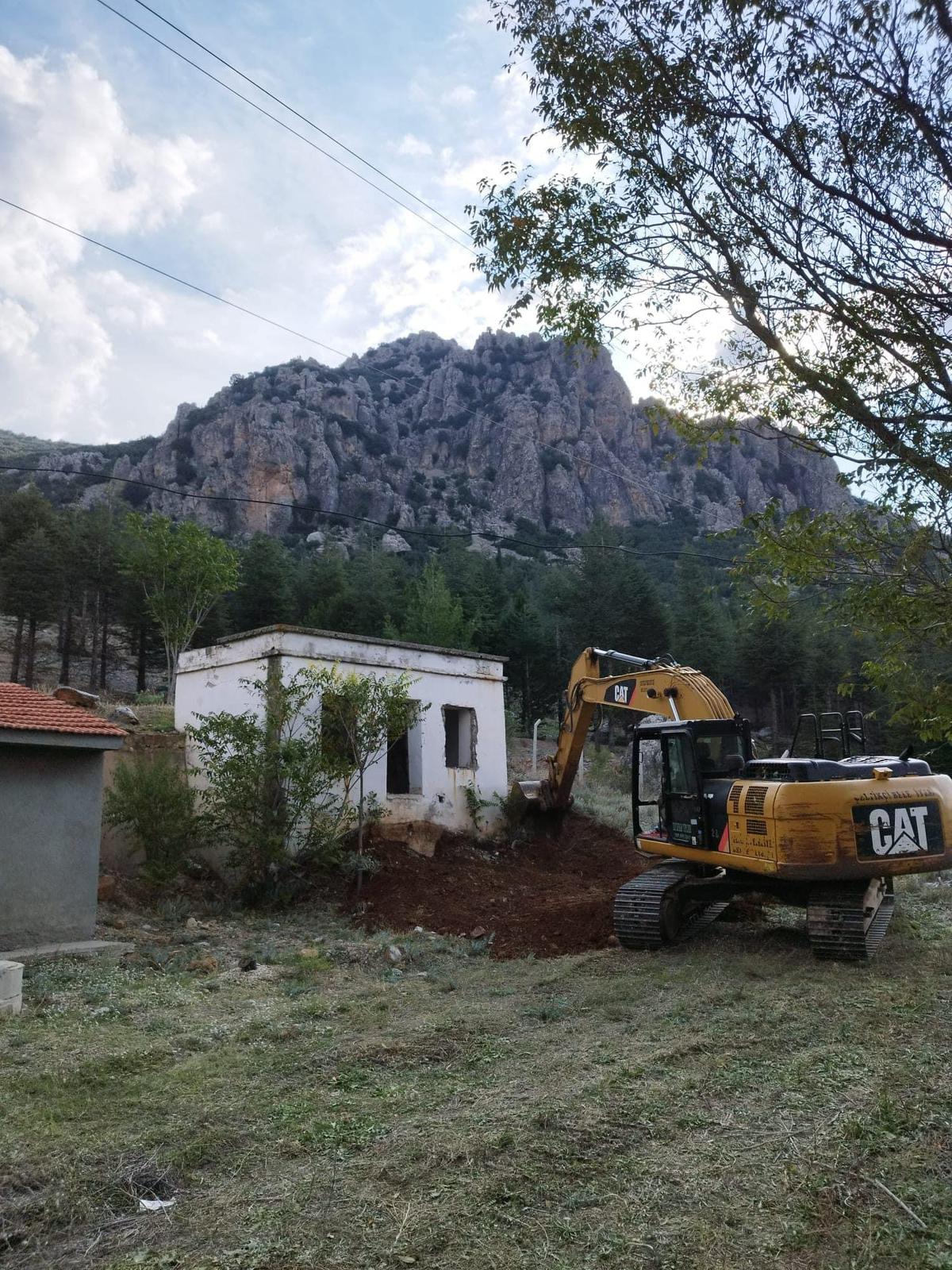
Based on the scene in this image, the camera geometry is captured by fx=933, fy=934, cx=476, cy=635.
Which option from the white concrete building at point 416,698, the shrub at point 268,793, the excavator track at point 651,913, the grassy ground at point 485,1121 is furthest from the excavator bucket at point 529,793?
the grassy ground at point 485,1121

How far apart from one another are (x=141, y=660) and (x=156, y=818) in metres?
25.7

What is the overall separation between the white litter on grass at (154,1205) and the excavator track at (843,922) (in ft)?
22.4

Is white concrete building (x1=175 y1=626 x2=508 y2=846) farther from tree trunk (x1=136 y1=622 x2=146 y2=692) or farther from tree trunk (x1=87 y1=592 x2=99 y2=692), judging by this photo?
tree trunk (x1=87 y1=592 x2=99 y2=692)

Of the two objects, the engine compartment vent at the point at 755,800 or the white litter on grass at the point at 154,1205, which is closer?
the white litter on grass at the point at 154,1205

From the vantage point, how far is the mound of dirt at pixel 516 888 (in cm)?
1120

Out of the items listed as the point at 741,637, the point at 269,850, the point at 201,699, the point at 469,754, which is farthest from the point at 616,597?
the point at 269,850

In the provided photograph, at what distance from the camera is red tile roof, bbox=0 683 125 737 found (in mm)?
9891

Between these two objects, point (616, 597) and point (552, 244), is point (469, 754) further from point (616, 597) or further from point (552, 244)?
point (616, 597)

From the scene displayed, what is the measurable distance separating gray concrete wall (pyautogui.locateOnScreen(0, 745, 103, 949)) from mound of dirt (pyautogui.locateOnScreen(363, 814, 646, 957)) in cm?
364

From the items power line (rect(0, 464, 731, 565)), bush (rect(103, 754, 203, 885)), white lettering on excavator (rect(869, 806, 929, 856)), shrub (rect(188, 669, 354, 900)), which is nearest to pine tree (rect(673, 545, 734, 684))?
power line (rect(0, 464, 731, 565))

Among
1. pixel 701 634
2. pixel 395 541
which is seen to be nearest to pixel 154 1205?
pixel 701 634

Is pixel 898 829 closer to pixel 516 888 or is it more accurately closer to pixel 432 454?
pixel 516 888

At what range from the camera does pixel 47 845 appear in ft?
33.2

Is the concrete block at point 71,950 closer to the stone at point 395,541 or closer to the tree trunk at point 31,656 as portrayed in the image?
the tree trunk at point 31,656
